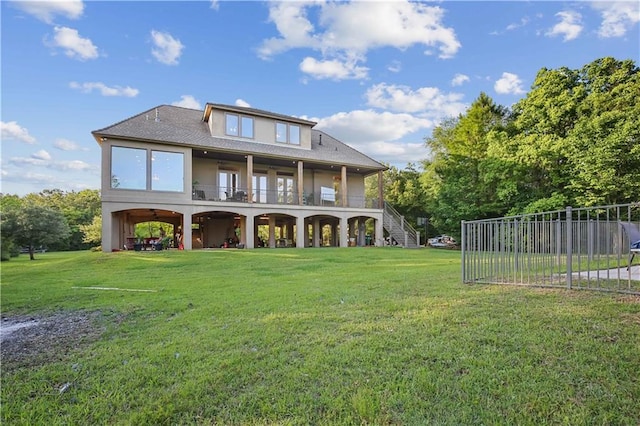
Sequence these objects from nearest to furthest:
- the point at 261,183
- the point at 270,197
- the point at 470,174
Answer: the point at 270,197 → the point at 261,183 → the point at 470,174

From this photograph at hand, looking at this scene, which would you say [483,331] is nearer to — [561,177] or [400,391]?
[400,391]

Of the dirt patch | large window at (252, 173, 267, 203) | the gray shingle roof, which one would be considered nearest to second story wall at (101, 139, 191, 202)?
the gray shingle roof

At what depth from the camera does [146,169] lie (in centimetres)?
1659

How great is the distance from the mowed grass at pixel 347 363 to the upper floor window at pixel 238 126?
15.6m

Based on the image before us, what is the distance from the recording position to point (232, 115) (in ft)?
65.7

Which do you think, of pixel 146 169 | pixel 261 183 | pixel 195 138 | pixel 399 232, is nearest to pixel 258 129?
pixel 261 183

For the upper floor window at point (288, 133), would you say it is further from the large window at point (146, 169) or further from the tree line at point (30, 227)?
the tree line at point (30, 227)

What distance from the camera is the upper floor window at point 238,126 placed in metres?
19.9

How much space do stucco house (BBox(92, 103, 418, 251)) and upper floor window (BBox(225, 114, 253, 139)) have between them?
0.19 ft

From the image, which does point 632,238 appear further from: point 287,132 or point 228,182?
point 228,182

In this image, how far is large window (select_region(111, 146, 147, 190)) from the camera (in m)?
16.0

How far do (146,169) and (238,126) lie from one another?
5856mm

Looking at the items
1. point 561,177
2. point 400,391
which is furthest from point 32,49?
point 561,177

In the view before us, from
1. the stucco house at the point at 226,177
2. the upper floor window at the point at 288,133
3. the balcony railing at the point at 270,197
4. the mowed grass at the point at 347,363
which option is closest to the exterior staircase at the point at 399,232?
the stucco house at the point at 226,177
